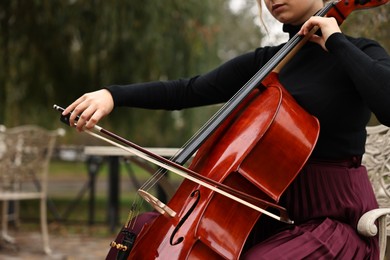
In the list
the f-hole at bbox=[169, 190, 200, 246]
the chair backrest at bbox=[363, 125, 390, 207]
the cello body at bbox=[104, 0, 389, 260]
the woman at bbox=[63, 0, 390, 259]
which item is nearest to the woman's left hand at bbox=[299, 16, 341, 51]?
the woman at bbox=[63, 0, 390, 259]

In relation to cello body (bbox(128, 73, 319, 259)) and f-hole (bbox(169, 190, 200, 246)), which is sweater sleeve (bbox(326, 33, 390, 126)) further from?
f-hole (bbox(169, 190, 200, 246))

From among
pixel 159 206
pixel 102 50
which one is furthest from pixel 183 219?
pixel 102 50

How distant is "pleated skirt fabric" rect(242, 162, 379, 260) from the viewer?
4.72ft

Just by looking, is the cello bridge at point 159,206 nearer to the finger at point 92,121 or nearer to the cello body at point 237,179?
the cello body at point 237,179

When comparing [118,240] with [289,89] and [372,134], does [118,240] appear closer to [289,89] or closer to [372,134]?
[289,89]

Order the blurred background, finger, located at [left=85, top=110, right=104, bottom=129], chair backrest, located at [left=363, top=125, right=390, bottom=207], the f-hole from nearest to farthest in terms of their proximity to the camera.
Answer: the f-hole < finger, located at [left=85, top=110, right=104, bottom=129] < chair backrest, located at [left=363, top=125, right=390, bottom=207] < the blurred background

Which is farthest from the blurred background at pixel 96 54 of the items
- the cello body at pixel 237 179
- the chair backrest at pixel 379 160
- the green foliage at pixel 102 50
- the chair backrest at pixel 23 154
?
the cello body at pixel 237 179

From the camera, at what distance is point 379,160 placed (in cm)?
234

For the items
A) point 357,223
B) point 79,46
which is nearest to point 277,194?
point 357,223

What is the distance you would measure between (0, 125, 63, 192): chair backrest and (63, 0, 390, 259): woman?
2.73 m

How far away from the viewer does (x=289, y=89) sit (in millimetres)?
1607

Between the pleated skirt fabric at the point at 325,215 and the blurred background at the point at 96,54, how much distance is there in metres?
3.97

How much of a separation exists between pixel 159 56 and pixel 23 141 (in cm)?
226

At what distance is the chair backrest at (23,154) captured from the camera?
4.26 metres
